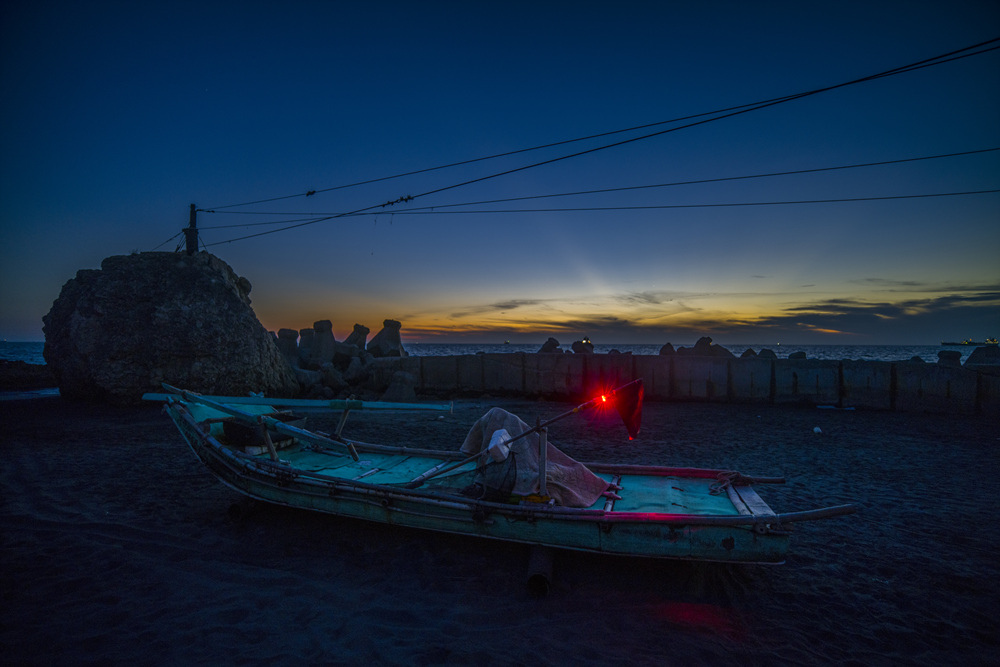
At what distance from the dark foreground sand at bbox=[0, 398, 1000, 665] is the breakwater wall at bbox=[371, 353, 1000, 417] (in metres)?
7.60

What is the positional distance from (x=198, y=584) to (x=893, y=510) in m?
9.89

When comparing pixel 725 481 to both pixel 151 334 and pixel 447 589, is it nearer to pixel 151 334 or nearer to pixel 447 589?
pixel 447 589

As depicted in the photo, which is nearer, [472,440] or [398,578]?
[398,578]

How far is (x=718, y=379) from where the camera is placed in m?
17.3

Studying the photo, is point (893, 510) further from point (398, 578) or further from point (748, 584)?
point (398, 578)

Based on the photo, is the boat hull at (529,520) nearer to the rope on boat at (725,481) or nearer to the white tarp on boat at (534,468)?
the rope on boat at (725,481)

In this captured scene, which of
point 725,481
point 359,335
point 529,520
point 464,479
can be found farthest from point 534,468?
point 359,335

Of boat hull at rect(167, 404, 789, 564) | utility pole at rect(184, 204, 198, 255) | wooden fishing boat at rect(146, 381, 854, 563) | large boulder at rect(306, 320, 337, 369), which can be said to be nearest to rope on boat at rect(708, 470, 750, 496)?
wooden fishing boat at rect(146, 381, 854, 563)

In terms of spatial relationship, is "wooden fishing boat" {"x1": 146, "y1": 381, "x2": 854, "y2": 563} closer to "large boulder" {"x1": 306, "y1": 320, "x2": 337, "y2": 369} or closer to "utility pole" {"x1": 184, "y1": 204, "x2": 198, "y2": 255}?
"utility pole" {"x1": 184, "y1": 204, "x2": 198, "y2": 255}

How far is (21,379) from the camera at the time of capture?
24047 millimetres

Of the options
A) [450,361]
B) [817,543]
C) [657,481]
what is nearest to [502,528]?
[657,481]

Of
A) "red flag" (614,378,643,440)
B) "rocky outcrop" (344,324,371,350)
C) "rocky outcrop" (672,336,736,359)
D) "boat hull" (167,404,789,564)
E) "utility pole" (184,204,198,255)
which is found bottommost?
"boat hull" (167,404,789,564)

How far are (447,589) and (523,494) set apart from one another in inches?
53.0

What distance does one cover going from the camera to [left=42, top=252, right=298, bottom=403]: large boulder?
16.8 meters
